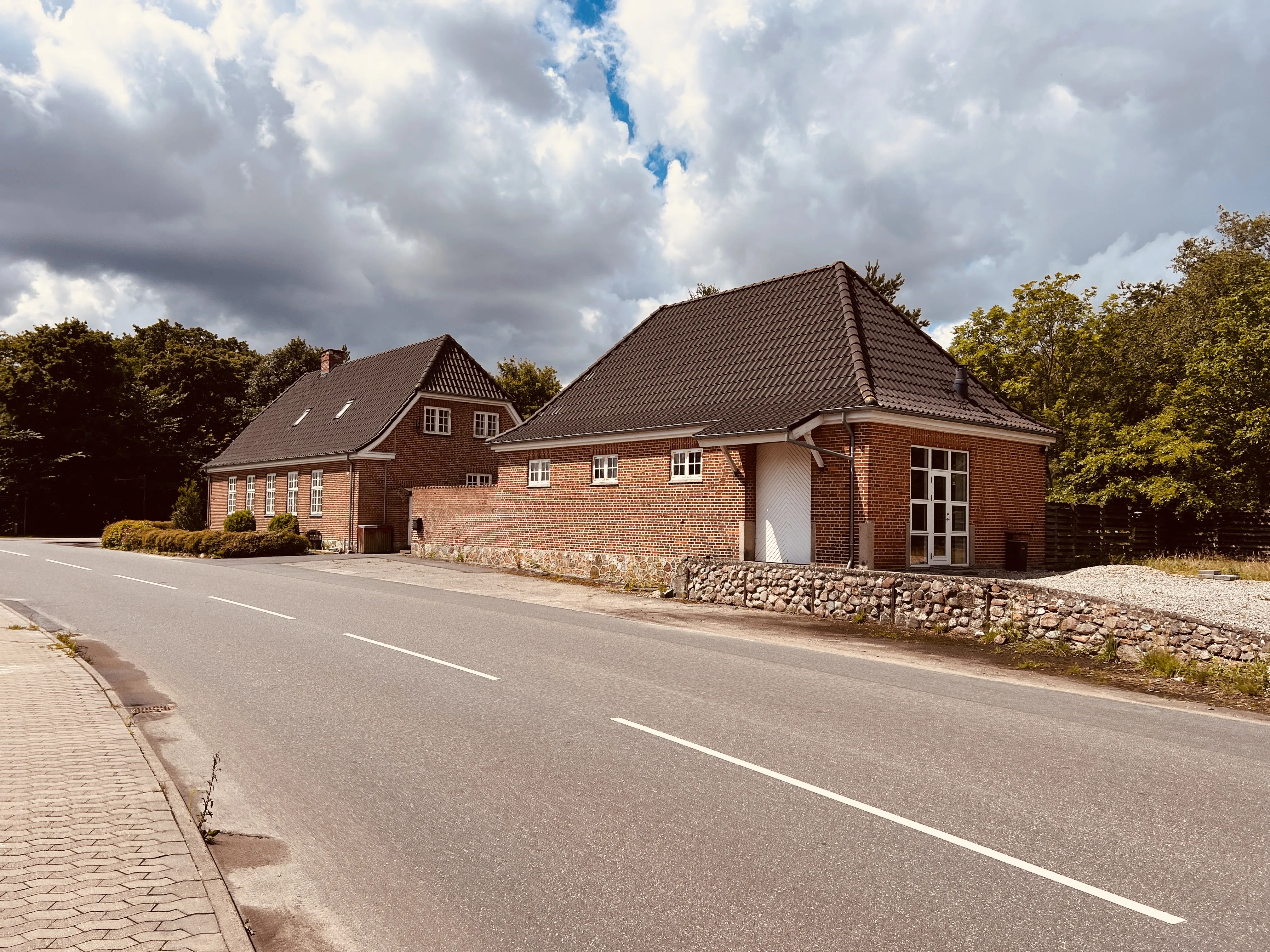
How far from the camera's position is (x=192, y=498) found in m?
43.3

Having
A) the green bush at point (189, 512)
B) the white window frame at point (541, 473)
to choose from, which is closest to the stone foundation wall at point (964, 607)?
the white window frame at point (541, 473)

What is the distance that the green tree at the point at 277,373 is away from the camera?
A: 62.5 metres

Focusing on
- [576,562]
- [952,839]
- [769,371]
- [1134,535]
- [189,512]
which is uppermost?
[769,371]

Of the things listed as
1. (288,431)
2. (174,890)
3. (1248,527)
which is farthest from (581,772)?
(288,431)

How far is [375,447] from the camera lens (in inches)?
1315

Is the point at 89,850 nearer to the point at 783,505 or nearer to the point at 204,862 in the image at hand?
the point at 204,862

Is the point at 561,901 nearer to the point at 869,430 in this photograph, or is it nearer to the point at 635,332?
the point at 869,430

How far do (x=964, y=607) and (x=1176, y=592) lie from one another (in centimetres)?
578

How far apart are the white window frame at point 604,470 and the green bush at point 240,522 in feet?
71.2

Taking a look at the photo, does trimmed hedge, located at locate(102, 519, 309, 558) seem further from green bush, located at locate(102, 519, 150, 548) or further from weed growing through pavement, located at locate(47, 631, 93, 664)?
→ weed growing through pavement, located at locate(47, 631, 93, 664)

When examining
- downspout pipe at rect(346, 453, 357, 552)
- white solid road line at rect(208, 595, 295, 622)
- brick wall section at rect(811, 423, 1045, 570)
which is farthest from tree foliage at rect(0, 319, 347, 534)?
brick wall section at rect(811, 423, 1045, 570)

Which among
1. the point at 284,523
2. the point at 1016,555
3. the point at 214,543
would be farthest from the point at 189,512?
→ the point at 1016,555

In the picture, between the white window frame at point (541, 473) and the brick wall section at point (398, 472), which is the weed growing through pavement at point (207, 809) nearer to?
the white window frame at point (541, 473)

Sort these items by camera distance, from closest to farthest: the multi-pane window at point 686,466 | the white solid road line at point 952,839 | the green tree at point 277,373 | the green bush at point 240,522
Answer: the white solid road line at point 952,839, the multi-pane window at point 686,466, the green bush at point 240,522, the green tree at point 277,373
